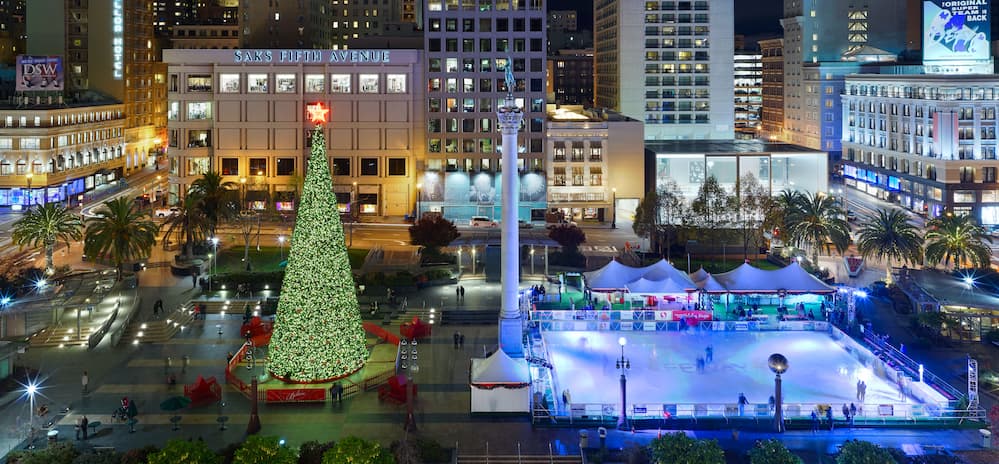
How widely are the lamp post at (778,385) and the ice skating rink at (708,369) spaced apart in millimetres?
3502

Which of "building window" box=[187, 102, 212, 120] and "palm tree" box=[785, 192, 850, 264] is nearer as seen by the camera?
"palm tree" box=[785, 192, 850, 264]

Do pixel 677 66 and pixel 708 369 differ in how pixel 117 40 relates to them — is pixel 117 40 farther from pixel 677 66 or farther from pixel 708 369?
pixel 708 369

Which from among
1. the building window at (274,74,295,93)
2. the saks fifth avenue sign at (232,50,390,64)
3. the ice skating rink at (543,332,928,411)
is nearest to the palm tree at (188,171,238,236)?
the building window at (274,74,295,93)

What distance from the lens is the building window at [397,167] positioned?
118 metres

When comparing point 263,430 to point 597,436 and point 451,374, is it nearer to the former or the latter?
point 451,374

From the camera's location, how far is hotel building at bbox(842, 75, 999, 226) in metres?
109

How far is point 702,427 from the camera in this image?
1531 inches

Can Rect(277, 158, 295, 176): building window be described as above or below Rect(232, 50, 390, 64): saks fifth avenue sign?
below

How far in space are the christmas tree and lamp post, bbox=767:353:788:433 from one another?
69.9 feet

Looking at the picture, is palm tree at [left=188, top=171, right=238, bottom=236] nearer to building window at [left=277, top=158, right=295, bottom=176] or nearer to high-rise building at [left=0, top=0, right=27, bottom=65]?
building window at [left=277, top=158, right=295, bottom=176]

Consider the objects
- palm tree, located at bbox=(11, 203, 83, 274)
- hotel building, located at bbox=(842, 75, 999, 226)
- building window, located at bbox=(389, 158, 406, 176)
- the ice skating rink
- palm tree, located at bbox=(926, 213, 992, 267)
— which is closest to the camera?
the ice skating rink

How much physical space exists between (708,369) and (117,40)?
134697 millimetres

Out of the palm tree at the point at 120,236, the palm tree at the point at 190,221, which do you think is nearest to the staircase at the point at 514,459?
the palm tree at the point at 120,236

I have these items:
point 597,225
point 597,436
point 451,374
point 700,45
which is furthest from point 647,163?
point 597,436
